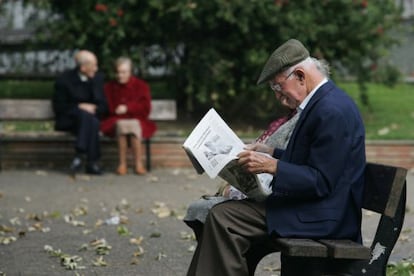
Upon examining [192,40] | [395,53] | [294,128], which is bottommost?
[395,53]

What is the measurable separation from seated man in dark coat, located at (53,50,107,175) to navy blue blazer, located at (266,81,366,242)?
696 centimetres

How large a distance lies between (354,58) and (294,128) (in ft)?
28.1

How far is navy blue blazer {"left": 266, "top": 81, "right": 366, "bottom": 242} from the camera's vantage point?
5.00 m

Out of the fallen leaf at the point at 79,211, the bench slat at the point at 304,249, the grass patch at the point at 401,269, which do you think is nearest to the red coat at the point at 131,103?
the fallen leaf at the point at 79,211

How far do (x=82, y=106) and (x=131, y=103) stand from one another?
22.3 inches

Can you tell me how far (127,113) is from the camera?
1223cm

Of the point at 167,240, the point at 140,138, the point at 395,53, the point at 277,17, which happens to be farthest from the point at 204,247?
the point at 395,53

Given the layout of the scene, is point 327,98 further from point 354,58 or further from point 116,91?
point 354,58

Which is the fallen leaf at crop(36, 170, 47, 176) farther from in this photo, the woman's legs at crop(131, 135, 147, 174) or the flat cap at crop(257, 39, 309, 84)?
the flat cap at crop(257, 39, 309, 84)

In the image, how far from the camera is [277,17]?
12.9m

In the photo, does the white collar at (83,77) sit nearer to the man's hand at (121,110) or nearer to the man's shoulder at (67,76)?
the man's shoulder at (67,76)

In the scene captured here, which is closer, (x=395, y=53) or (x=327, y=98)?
(x=327, y=98)

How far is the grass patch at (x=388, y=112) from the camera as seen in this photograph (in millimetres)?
13348

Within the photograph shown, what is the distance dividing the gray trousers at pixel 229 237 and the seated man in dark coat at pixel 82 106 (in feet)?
22.5
